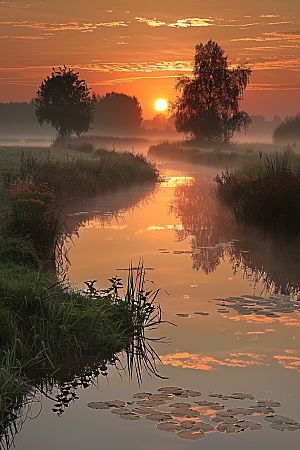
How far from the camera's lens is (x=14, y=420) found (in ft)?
15.4

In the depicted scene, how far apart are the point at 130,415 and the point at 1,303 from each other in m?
2.44

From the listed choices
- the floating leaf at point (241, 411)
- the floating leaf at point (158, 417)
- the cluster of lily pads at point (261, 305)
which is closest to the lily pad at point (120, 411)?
the floating leaf at point (158, 417)

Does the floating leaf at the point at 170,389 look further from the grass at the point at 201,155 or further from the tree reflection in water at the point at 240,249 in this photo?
the grass at the point at 201,155

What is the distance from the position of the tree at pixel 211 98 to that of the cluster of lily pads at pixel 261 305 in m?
47.8

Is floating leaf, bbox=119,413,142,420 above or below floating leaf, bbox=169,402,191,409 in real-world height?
below

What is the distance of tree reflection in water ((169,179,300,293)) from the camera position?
1000cm

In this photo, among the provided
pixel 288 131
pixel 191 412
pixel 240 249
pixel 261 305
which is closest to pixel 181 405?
pixel 191 412

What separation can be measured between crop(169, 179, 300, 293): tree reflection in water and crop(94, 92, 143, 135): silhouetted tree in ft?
320

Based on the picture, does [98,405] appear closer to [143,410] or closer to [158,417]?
[143,410]

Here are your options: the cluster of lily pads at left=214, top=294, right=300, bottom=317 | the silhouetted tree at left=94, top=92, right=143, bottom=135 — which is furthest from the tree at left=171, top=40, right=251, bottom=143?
the silhouetted tree at left=94, top=92, right=143, bottom=135

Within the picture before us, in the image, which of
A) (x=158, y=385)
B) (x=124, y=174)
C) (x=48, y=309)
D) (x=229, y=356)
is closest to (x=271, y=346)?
(x=229, y=356)

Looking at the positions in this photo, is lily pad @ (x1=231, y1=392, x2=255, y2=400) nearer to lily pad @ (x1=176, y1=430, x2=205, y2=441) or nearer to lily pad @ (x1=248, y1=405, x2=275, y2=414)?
lily pad @ (x1=248, y1=405, x2=275, y2=414)

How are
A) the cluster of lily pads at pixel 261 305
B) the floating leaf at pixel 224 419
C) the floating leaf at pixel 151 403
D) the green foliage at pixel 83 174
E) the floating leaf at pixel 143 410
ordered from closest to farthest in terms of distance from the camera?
the floating leaf at pixel 224 419 → the floating leaf at pixel 143 410 → the floating leaf at pixel 151 403 → the cluster of lily pads at pixel 261 305 → the green foliage at pixel 83 174

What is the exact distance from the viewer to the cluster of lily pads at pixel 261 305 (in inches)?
300
